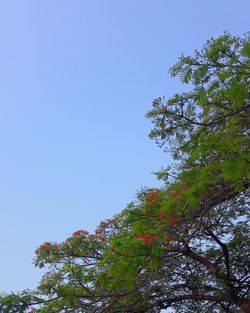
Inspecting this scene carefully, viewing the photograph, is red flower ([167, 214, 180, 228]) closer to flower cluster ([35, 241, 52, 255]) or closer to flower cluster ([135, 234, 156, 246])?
flower cluster ([135, 234, 156, 246])

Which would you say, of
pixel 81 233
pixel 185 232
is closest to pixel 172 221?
pixel 185 232

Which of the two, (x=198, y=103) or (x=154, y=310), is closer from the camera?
(x=198, y=103)

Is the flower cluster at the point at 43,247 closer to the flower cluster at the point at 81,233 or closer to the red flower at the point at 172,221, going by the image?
the flower cluster at the point at 81,233

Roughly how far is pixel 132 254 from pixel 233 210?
399 centimetres

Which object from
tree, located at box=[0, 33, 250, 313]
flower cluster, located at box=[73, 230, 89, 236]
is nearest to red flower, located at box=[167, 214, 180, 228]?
tree, located at box=[0, 33, 250, 313]

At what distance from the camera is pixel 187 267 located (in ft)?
32.6

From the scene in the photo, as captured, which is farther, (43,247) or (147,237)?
(43,247)

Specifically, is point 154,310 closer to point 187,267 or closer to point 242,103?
point 187,267

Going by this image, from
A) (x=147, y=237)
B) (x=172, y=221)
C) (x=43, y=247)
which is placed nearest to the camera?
(x=147, y=237)

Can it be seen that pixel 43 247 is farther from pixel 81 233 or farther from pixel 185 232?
pixel 185 232

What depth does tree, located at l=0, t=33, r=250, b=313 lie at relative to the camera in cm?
631

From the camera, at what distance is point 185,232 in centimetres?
773

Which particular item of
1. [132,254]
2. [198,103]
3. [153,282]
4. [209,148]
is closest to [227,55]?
[198,103]

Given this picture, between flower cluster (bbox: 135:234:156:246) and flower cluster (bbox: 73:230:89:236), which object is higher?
flower cluster (bbox: 73:230:89:236)
